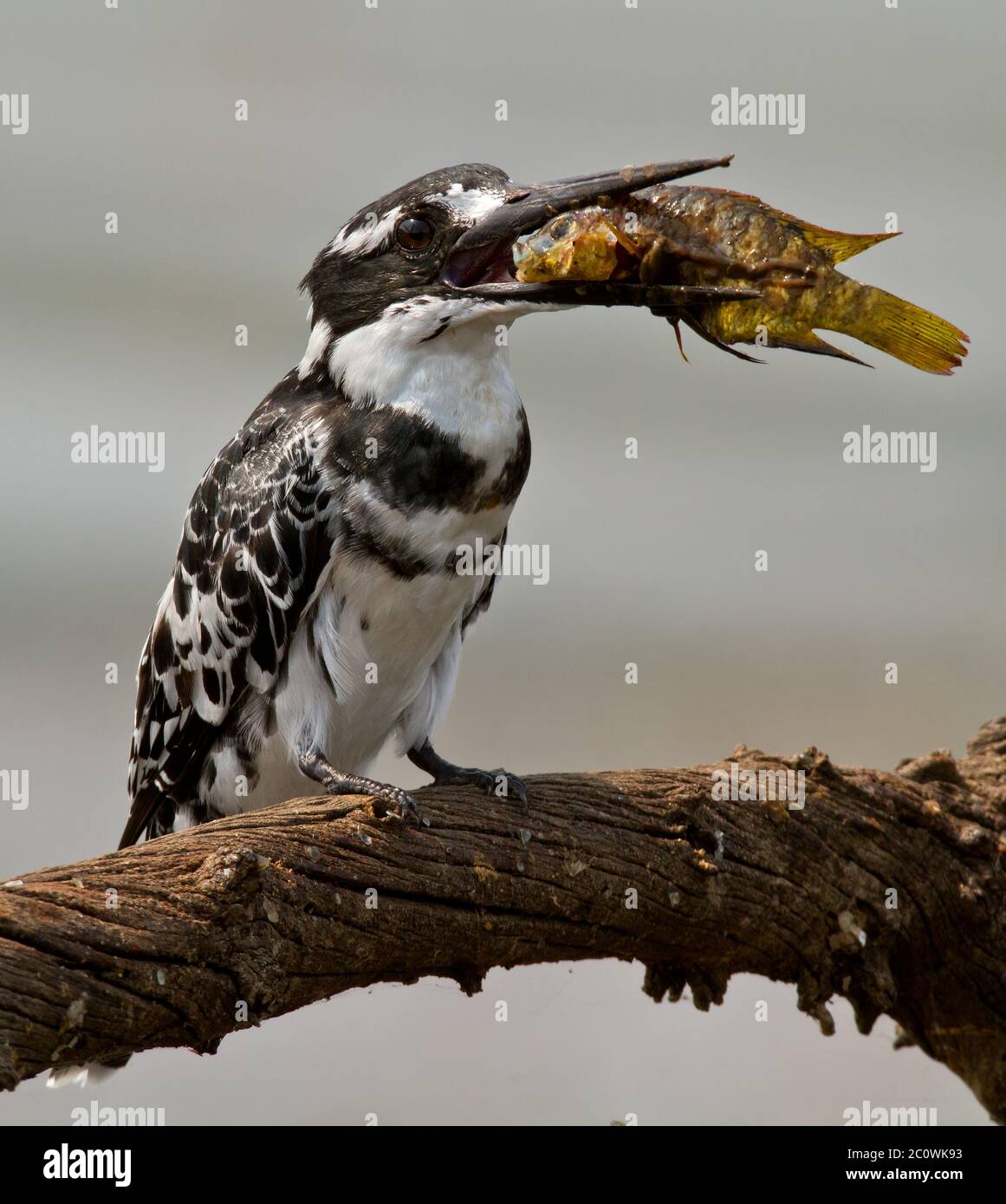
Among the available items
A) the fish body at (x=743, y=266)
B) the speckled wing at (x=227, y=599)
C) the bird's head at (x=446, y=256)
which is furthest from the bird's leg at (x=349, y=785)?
the fish body at (x=743, y=266)

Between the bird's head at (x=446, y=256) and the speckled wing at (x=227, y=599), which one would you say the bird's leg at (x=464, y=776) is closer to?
the speckled wing at (x=227, y=599)

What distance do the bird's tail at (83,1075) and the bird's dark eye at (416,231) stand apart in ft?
5.49

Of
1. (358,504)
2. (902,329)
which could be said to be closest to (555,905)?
(358,504)

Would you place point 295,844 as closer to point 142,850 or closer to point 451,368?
point 142,850

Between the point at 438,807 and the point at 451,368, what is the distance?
86 cm

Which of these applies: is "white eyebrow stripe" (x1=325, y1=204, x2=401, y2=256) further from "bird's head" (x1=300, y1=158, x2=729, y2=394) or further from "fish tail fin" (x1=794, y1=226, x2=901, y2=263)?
"fish tail fin" (x1=794, y1=226, x2=901, y2=263)

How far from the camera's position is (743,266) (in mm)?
2350

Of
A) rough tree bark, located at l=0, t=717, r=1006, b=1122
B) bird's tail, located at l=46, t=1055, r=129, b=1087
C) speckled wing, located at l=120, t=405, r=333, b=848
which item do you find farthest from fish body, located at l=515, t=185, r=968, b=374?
bird's tail, located at l=46, t=1055, r=129, b=1087

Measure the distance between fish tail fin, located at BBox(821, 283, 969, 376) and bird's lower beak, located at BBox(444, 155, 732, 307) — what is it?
0.23 metres

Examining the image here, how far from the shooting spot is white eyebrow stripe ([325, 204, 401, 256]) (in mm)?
2623

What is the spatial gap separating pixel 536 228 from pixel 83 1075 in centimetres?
191

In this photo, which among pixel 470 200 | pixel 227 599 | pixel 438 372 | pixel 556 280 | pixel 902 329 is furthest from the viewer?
pixel 227 599

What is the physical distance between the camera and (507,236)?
253 cm

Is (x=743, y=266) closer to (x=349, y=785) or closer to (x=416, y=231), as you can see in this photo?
(x=416, y=231)
